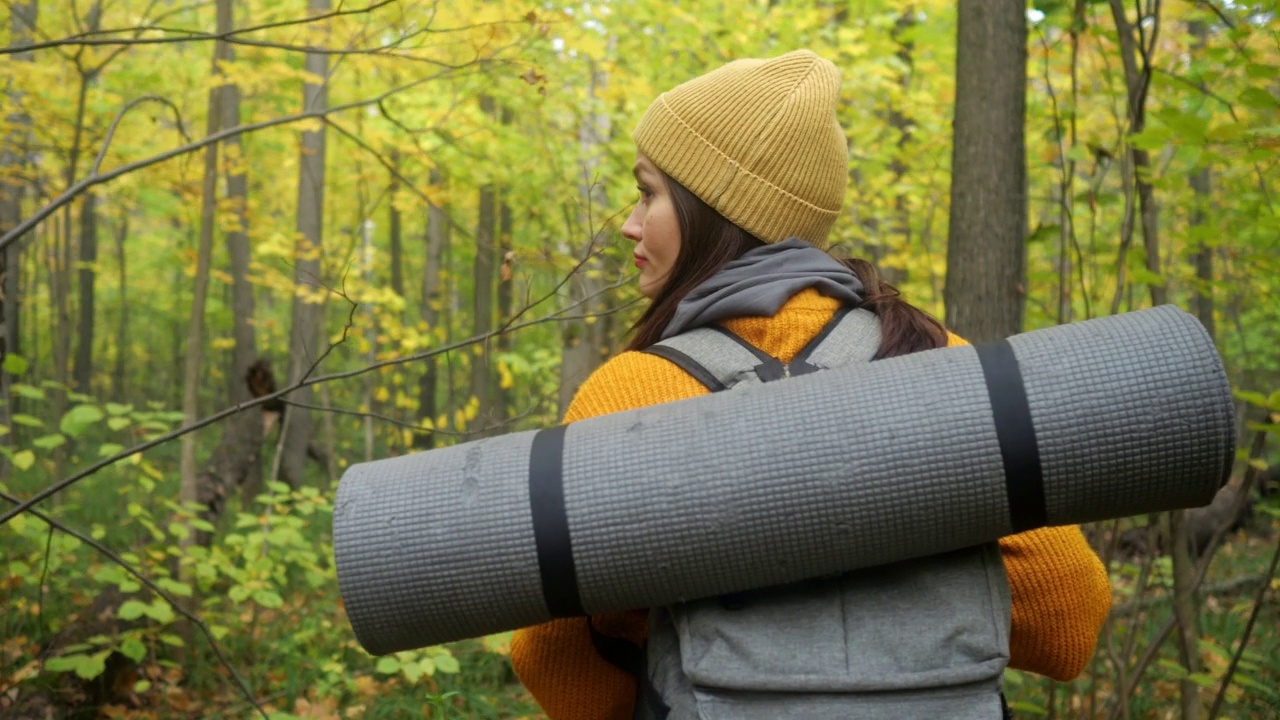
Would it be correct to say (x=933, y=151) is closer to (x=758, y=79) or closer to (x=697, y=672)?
(x=758, y=79)

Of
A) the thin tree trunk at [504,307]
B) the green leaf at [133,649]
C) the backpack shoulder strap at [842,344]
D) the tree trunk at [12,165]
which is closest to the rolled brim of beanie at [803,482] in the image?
the backpack shoulder strap at [842,344]

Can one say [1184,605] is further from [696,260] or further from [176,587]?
[176,587]

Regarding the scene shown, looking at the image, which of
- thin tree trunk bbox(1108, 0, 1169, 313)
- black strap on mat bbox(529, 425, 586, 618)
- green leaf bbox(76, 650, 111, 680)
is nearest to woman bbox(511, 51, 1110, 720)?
black strap on mat bbox(529, 425, 586, 618)

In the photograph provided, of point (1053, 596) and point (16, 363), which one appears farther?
point (16, 363)

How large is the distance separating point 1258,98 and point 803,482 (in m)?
2.40

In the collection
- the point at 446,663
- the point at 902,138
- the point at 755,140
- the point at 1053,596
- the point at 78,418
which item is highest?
the point at 902,138

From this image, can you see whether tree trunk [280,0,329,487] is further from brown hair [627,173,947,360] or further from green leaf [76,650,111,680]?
brown hair [627,173,947,360]

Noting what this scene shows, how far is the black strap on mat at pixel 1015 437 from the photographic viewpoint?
1.20 m

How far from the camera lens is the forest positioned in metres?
3.26

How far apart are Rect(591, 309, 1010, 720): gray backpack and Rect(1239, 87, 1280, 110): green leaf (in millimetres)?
2161

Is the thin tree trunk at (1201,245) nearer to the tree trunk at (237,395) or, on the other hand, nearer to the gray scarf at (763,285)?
the gray scarf at (763,285)

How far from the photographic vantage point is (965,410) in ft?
3.99

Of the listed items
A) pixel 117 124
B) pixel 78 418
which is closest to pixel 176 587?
pixel 78 418

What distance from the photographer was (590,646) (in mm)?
1599
